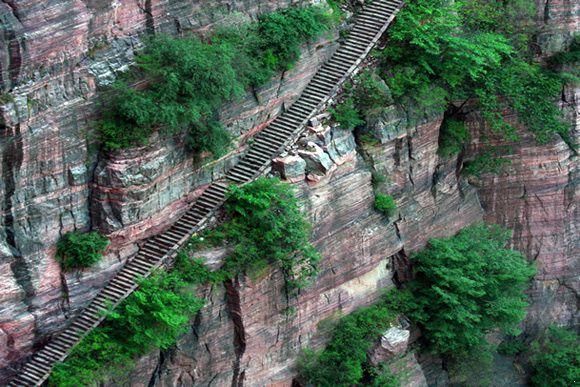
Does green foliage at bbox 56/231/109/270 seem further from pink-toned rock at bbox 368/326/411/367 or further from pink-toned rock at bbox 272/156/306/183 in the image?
pink-toned rock at bbox 368/326/411/367

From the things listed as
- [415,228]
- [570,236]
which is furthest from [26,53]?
[570,236]

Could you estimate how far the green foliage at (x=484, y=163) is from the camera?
1641 inches

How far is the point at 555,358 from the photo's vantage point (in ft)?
140

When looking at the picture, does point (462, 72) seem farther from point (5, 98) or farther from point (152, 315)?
point (5, 98)

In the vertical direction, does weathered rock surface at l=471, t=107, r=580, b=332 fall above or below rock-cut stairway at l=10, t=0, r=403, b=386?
below

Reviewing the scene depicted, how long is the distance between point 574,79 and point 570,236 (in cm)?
560

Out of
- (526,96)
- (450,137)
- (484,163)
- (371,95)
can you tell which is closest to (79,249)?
(371,95)

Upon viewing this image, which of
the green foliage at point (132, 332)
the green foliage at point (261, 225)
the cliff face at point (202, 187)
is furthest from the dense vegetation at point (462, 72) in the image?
the green foliage at point (132, 332)

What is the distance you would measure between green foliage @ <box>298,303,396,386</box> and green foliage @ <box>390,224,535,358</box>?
1266 millimetres

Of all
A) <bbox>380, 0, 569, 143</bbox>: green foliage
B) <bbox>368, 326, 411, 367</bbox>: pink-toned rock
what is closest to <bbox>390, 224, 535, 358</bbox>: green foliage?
<bbox>368, 326, 411, 367</bbox>: pink-toned rock

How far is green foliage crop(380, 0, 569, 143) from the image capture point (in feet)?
127

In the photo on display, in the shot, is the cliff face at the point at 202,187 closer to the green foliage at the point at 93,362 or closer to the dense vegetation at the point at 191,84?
the dense vegetation at the point at 191,84

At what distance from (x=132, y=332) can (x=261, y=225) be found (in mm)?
4640

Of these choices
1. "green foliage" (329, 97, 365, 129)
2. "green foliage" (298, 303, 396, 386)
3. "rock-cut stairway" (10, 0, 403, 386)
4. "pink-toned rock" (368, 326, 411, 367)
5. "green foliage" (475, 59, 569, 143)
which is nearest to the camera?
"rock-cut stairway" (10, 0, 403, 386)
